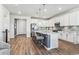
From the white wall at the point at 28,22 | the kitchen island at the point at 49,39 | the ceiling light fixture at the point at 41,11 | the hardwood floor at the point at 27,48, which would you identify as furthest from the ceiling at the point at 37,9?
the hardwood floor at the point at 27,48

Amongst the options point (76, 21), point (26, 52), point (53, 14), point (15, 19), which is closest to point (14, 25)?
point (15, 19)

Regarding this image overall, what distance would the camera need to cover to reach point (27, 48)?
10.6ft

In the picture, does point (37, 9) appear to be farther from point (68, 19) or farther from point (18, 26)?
point (68, 19)

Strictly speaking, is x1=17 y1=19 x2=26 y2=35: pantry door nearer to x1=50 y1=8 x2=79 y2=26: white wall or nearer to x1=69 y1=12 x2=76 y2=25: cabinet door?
x1=50 y1=8 x2=79 y2=26: white wall

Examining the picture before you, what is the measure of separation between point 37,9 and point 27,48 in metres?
1.14

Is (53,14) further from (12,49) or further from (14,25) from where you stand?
(12,49)

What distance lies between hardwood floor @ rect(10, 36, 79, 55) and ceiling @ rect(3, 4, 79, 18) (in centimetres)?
79

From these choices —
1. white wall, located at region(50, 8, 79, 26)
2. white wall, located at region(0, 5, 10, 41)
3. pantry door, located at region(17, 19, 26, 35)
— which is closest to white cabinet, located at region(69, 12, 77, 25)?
white wall, located at region(50, 8, 79, 26)

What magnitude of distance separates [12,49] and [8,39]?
1.17 ft

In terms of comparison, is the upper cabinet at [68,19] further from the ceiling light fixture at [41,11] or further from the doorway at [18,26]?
the doorway at [18,26]

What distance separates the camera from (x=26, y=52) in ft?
9.87

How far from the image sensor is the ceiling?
287cm
